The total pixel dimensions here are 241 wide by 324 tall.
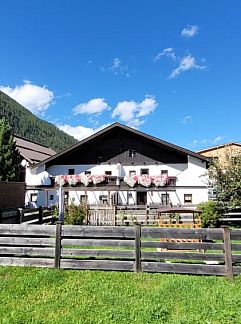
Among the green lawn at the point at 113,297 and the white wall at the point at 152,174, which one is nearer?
the green lawn at the point at 113,297

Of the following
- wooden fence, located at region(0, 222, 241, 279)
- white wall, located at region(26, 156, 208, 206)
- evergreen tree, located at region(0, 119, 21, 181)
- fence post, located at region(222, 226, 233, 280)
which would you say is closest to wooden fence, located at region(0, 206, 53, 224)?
wooden fence, located at region(0, 222, 241, 279)

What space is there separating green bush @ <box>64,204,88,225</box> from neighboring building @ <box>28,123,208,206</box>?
32.1 feet

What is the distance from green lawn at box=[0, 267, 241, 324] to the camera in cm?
502

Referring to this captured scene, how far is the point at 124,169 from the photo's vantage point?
103 ft

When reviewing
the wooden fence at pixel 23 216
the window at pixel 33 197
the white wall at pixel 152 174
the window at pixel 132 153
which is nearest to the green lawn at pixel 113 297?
the wooden fence at pixel 23 216

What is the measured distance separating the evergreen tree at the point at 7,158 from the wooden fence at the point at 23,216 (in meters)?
13.6

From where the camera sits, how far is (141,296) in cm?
594

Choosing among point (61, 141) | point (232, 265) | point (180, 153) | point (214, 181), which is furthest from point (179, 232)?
point (61, 141)

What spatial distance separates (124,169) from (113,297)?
2545cm

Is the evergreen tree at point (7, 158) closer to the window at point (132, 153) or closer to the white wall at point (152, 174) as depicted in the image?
the white wall at point (152, 174)

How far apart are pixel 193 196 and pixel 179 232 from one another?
2227 cm

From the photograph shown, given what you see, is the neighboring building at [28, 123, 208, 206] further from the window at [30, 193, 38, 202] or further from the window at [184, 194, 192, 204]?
the window at [30, 193, 38, 202]

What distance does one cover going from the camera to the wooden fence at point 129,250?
6.93m

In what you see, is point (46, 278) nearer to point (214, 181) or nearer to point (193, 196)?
point (214, 181)
